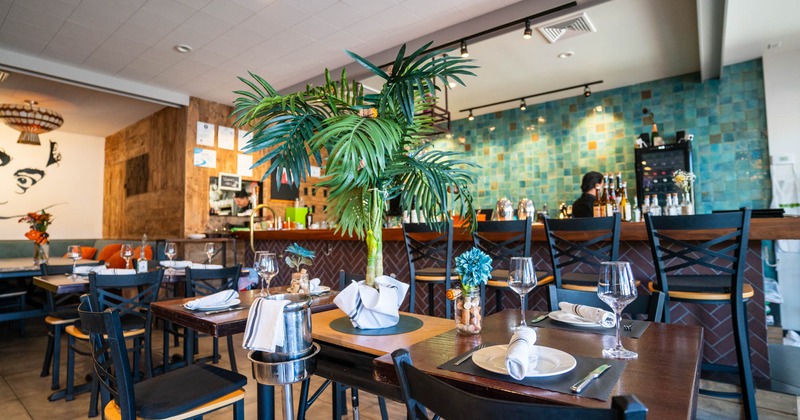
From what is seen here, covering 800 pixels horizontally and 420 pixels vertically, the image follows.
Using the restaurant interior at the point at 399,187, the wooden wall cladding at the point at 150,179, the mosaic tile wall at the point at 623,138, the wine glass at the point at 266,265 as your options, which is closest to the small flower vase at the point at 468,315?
the restaurant interior at the point at 399,187

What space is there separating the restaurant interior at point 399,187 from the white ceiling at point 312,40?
0.03m

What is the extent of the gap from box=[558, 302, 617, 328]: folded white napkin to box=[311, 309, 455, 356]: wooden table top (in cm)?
40

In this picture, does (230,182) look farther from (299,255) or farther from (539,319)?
(539,319)

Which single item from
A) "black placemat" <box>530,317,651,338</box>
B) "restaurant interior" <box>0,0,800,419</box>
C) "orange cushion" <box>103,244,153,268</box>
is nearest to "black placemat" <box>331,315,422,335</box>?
"restaurant interior" <box>0,0,800,419</box>

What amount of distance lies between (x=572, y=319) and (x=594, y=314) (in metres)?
0.07

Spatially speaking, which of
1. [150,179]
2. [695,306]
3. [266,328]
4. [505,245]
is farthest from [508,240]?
[150,179]

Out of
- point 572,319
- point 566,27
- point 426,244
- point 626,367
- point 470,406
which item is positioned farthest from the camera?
point 566,27

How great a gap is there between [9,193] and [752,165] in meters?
11.7

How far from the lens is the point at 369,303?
132cm

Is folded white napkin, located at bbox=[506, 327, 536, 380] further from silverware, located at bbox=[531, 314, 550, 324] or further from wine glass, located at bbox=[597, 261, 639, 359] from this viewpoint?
silverware, located at bbox=[531, 314, 550, 324]

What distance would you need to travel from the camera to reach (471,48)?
4.99m

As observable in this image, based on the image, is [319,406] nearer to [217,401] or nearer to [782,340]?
[217,401]

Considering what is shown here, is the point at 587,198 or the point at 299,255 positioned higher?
the point at 587,198

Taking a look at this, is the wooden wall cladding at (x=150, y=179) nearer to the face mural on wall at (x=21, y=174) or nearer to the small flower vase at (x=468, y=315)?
the face mural on wall at (x=21, y=174)
